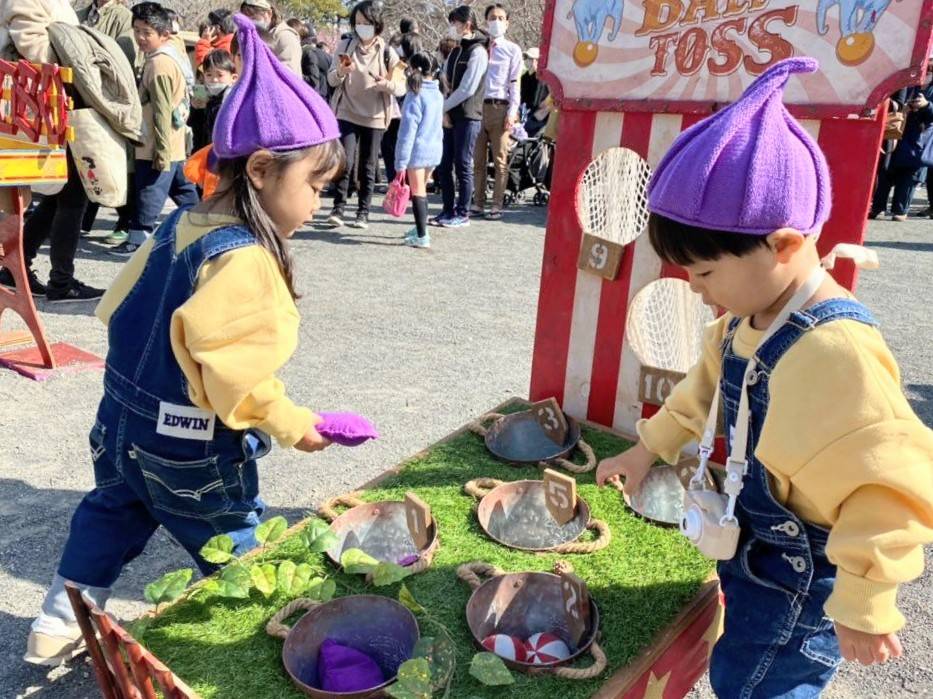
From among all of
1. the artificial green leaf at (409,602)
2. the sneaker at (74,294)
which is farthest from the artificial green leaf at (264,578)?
the sneaker at (74,294)

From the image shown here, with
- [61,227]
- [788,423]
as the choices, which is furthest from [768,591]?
[61,227]

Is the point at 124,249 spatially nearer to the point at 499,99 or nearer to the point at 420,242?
the point at 420,242

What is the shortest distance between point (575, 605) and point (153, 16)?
5.08 m

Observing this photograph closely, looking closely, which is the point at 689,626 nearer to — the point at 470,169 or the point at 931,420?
the point at 931,420

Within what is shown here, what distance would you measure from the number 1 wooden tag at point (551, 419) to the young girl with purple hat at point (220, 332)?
95 cm

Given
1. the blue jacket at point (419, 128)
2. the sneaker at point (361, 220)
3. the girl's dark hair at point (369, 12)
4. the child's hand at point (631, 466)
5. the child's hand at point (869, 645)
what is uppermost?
the girl's dark hair at point (369, 12)

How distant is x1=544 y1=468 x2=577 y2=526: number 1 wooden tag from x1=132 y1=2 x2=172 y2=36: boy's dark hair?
4.68m

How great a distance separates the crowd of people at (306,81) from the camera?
15.1 feet

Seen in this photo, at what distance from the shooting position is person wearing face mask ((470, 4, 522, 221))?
7630 millimetres

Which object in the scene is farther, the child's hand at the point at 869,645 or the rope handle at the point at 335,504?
the rope handle at the point at 335,504

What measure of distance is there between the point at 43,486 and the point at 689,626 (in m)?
2.29

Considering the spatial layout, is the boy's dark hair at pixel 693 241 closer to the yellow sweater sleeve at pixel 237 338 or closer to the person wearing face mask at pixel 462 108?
the yellow sweater sleeve at pixel 237 338

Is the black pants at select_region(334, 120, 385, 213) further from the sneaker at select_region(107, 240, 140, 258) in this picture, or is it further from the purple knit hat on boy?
the purple knit hat on boy

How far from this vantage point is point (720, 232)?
1321 millimetres
